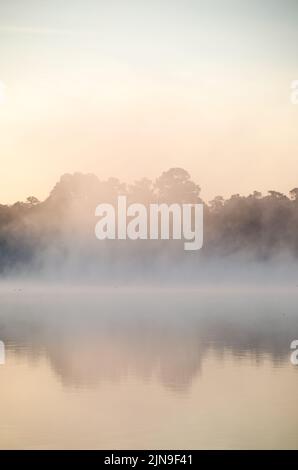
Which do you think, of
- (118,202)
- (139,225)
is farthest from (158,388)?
(139,225)

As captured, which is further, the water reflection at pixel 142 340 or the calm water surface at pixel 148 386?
the water reflection at pixel 142 340

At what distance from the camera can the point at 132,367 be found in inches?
885

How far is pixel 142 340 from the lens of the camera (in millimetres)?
28156

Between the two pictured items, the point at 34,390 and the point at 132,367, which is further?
the point at 132,367

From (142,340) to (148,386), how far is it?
27.1ft

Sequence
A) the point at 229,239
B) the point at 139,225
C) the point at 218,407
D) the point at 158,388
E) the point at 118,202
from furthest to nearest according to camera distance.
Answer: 1. the point at 139,225
2. the point at 229,239
3. the point at 118,202
4. the point at 158,388
5. the point at 218,407

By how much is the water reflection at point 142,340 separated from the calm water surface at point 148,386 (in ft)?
0.09

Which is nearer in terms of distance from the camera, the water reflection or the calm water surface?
the calm water surface

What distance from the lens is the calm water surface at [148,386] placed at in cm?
1598

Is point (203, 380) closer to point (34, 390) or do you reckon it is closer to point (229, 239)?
point (34, 390)

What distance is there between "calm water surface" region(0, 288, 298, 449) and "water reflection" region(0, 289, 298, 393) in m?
0.03

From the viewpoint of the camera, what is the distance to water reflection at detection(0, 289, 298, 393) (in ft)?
72.2
